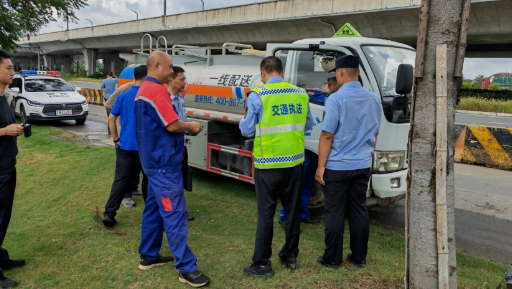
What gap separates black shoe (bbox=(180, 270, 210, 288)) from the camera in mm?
3287

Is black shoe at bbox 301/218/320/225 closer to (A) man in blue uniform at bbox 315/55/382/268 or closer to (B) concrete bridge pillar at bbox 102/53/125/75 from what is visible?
(A) man in blue uniform at bbox 315/55/382/268

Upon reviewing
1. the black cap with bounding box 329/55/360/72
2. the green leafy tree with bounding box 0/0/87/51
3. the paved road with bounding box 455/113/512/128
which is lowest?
the paved road with bounding box 455/113/512/128

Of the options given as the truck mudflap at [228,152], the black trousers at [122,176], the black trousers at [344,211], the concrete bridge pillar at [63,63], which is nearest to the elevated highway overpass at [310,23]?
the truck mudflap at [228,152]

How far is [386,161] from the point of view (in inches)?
177

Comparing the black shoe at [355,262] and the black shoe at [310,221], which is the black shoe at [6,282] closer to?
the black shoe at [355,262]

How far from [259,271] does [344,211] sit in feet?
3.15

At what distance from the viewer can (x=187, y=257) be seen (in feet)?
11.1

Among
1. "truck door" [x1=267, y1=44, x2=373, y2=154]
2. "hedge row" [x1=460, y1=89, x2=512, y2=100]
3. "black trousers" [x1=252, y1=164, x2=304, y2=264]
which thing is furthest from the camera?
"hedge row" [x1=460, y1=89, x2=512, y2=100]

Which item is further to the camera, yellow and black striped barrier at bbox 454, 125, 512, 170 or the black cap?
yellow and black striped barrier at bbox 454, 125, 512, 170

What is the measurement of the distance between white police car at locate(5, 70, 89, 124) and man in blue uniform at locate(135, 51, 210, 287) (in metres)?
10.9

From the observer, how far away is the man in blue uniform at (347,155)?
11.7ft

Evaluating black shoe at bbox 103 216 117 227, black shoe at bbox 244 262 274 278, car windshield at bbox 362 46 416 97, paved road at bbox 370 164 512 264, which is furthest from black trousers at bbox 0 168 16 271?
paved road at bbox 370 164 512 264

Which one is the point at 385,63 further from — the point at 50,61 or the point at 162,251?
the point at 50,61

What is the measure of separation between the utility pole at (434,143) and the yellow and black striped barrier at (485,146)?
7103 millimetres
